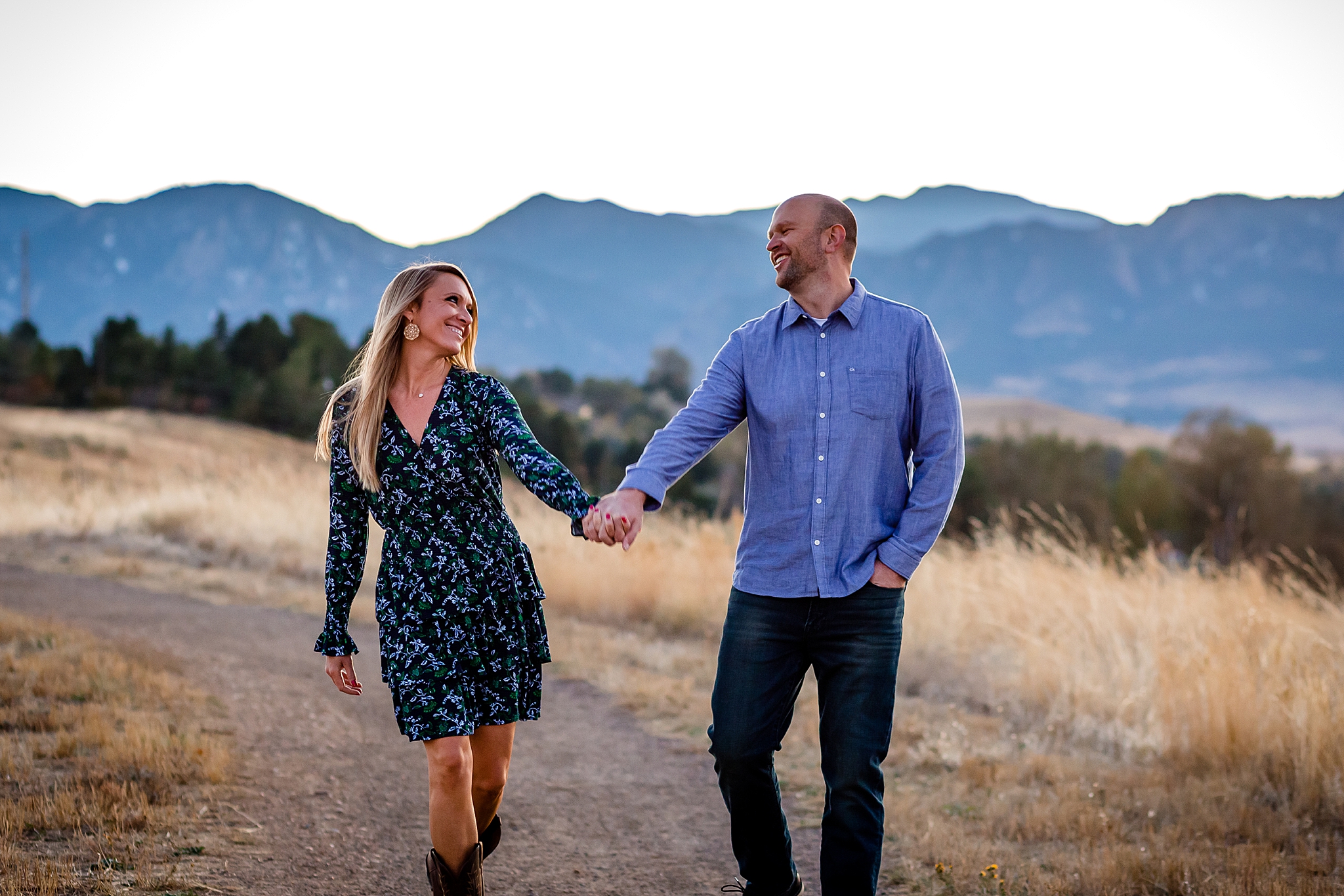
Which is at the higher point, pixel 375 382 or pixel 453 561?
pixel 375 382

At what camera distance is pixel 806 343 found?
3281mm

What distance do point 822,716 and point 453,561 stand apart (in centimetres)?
118

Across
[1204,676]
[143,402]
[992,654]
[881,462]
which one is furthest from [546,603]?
[143,402]

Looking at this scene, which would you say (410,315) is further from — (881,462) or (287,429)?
(287,429)

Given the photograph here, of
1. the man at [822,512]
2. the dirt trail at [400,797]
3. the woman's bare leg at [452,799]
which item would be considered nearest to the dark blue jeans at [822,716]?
the man at [822,512]

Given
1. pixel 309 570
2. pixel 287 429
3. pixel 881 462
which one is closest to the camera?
pixel 881 462

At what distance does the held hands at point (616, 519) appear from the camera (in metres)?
3.06

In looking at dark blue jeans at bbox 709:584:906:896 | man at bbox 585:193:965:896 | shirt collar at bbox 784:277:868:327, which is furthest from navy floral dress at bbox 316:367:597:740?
shirt collar at bbox 784:277:868:327

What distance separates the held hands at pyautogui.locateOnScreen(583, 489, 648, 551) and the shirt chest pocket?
0.68 metres

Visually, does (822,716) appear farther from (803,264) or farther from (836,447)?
(803,264)

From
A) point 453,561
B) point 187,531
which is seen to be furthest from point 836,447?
point 187,531

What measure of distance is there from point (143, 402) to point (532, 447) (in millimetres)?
57476

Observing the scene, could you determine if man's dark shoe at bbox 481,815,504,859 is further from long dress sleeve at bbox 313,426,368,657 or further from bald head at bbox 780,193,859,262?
bald head at bbox 780,193,859,262

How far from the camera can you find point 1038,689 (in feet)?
22.6
